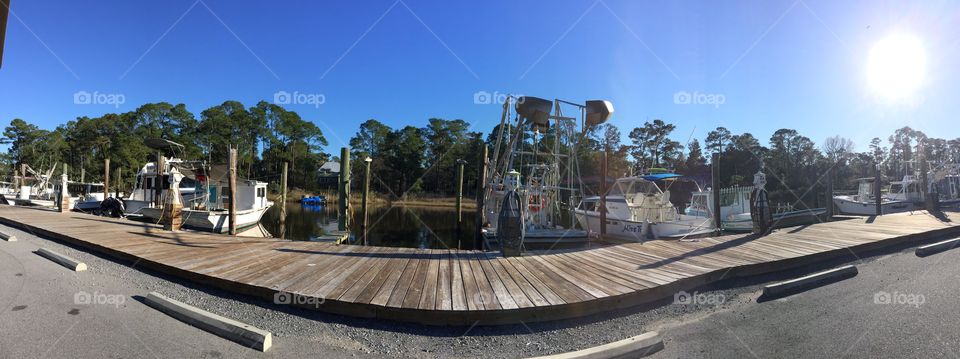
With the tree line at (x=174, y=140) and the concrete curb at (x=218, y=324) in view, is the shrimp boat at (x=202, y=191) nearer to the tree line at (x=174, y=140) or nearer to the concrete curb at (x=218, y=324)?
the concrete curb at (x=218, y=324)

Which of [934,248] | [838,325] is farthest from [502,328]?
[934,248]

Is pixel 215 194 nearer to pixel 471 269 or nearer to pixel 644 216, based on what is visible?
pixel 471 269

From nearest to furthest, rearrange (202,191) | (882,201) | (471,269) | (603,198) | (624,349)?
(624,349)
(471,269)
(603,198)
(202,191)
(882,201)

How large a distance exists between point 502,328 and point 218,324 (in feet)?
8.43

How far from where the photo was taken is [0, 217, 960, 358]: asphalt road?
3.06 meters

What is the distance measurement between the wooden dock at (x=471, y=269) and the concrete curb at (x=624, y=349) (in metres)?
0.67

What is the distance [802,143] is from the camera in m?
58.8

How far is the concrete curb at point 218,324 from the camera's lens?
306 cm

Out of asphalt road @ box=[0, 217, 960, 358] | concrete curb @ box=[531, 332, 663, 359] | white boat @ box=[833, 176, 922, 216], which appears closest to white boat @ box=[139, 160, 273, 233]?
asphalt road @ box=[0, 217, 960, 358]

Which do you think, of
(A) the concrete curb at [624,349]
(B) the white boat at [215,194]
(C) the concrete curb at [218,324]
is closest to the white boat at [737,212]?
(A) the concrete curb at [624,349]

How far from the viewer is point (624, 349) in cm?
304

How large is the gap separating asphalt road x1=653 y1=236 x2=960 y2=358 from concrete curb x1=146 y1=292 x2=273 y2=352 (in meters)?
3.33

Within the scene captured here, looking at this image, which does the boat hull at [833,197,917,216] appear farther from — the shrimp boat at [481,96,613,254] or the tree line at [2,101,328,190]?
the tree line at [2,101,328,190]

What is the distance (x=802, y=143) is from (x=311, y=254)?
75.6 metres
